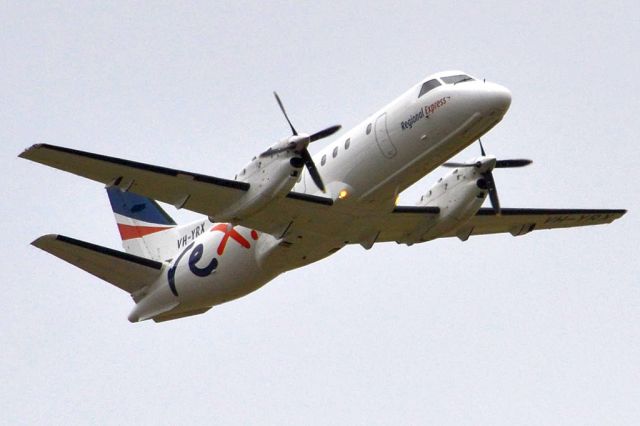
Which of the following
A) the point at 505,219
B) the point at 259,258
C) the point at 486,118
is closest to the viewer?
the point at 486,118

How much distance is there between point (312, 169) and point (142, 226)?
29.5 ft

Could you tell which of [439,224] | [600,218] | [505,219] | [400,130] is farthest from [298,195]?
[600,218]

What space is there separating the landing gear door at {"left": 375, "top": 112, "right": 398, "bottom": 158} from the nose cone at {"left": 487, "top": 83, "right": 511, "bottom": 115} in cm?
242

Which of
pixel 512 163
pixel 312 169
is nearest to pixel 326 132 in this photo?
pixel 312 169

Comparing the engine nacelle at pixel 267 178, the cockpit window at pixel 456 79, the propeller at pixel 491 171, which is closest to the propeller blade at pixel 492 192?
the propeller at pixel 491 171

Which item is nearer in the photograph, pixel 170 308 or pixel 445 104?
pixel 445 104

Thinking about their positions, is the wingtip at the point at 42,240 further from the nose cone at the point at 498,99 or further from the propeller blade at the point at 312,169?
the nose cone at the point at 498,99

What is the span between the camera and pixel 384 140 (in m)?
25.6

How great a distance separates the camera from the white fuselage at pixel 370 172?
82.1 feet

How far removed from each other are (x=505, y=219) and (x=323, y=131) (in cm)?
736

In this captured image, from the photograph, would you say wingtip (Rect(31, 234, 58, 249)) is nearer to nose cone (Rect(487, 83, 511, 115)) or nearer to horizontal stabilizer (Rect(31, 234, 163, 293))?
horizontal stabilizer (Rect(31, 234, 163, 293))

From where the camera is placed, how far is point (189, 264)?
29.1 meters

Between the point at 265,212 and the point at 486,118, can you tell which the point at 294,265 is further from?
the point at 486,118

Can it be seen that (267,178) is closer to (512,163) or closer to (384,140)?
(384,140)
